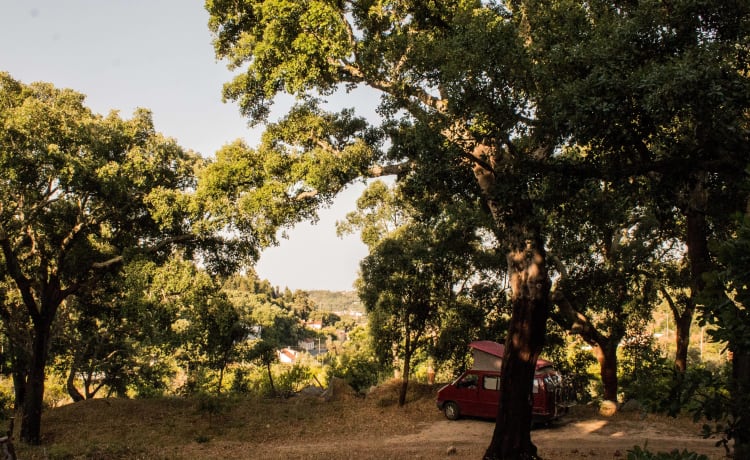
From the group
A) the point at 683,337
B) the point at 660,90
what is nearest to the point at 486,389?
the point at 683,337

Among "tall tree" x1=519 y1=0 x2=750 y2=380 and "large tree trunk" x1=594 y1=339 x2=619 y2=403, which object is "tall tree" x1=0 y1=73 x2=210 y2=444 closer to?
"tall tree" x1=519 y1=0 x2=750 y2=380

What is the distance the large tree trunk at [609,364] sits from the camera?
16972 millimetres

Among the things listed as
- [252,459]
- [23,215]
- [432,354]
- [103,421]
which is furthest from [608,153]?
[103,421]

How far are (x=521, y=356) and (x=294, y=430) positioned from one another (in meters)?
9.20

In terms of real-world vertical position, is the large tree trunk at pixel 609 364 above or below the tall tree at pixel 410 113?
below

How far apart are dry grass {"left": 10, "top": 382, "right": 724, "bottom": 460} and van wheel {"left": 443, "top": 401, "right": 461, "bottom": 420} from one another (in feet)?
1.15

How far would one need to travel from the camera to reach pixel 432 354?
19.9 metres

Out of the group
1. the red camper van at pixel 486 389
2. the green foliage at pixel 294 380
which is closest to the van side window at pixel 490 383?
the red camper van at pixel 486 389

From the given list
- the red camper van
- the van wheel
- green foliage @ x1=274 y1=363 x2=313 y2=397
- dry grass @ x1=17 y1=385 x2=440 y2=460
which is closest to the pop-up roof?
the red camper van

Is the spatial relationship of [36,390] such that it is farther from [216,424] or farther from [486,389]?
[486,389]

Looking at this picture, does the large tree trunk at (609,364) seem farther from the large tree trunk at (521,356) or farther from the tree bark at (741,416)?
the tree bark at (741,416)

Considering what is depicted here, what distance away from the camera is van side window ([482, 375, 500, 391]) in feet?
53.4

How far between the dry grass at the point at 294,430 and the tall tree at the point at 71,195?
3036 millimetres

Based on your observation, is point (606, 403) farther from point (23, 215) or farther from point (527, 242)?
point (23, 215)
